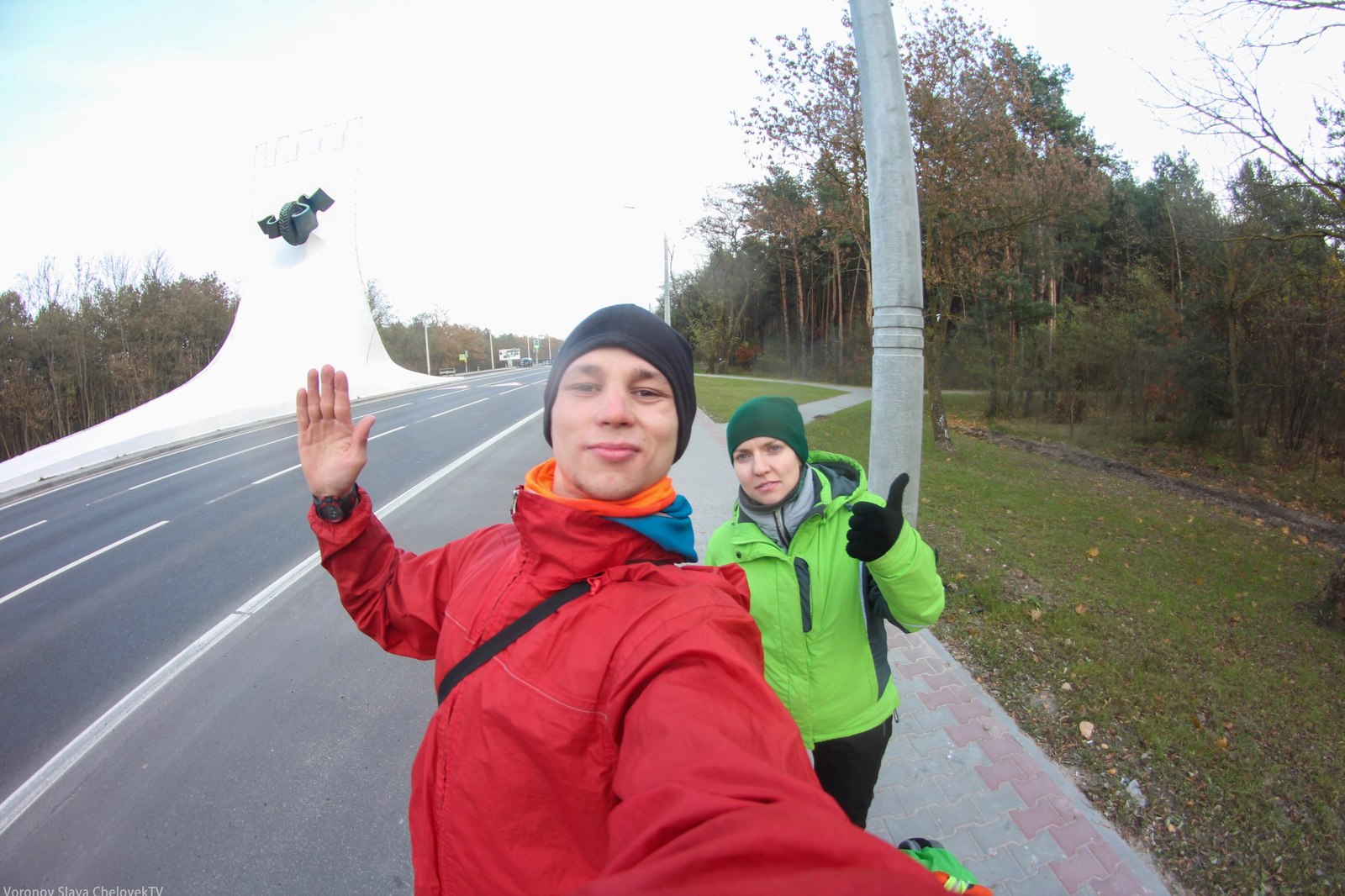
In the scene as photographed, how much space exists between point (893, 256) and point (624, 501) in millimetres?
2579

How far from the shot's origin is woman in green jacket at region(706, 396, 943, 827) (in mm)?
1873

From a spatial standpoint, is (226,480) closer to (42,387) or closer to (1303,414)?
(1303,414)

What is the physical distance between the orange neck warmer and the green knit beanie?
0.94 meters

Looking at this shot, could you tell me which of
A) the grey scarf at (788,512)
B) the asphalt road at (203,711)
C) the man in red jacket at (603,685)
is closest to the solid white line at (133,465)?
the asphalt road at (203,711)

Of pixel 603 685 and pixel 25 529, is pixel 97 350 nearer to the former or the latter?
pixel 25 529

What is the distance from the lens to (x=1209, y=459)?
12242 mm

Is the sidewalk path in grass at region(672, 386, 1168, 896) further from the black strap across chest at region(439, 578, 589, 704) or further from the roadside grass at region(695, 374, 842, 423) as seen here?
the roadside grass at region(695, 374, 842, 423)

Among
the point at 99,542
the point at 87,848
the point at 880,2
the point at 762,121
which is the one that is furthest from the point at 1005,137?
the point at 99,542

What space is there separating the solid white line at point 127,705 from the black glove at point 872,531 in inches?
163

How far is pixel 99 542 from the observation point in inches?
304

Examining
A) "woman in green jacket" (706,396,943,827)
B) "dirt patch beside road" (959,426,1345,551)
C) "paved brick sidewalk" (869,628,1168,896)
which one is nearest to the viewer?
"woman in green jacket" (706,396,943,827)

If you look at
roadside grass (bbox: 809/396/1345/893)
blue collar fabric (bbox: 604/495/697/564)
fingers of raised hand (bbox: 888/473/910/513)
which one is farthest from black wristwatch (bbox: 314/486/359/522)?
roadside grass (bbox: 809/396/1345/893)

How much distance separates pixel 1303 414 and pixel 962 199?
7.46 m

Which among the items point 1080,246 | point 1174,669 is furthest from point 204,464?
point 1080,246
